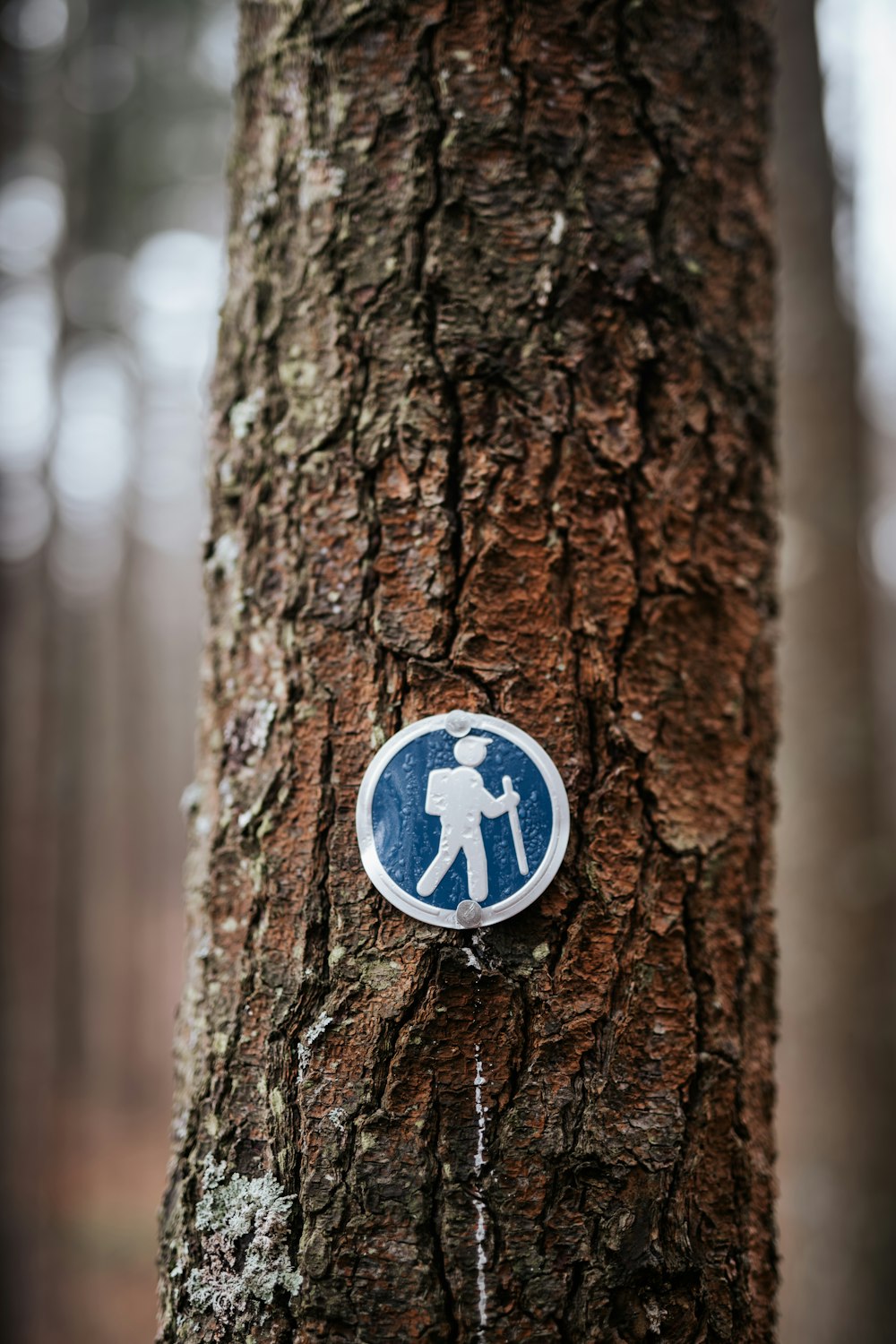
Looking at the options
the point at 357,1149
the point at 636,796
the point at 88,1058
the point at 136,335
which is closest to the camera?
the point at 357,1149

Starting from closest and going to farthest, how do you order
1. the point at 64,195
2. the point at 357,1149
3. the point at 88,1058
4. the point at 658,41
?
the point at 357,1149 → the point at 658,41 → the point at 64,195 → the point at 88,1058

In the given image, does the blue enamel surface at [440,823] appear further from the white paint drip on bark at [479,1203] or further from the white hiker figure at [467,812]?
the white paint drip on bark at [479,1203]

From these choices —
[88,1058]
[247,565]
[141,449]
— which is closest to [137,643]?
[141,449]

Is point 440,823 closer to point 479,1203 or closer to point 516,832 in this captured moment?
point 516,832

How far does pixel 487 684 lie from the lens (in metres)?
0.98

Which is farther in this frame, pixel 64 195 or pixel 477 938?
pixel 64 195

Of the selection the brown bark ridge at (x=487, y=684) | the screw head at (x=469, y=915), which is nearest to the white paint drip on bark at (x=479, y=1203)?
the brown bark ridge at (x=487, y=684)

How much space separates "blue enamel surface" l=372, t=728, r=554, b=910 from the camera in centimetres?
93

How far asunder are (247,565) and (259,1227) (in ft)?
2.49

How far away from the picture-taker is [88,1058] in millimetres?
11086

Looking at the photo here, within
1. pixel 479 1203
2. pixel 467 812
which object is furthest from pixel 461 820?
pixel 479 1203

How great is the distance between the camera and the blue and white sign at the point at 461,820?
92 cm

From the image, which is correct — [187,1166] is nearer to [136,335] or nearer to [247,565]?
[247,565]

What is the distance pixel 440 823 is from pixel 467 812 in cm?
3
